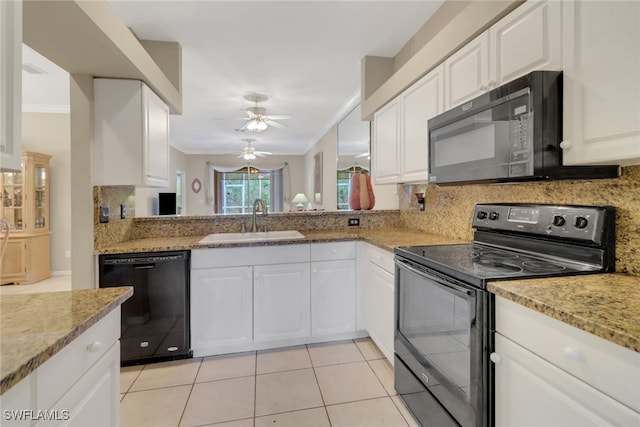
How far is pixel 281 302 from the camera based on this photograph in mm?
2410

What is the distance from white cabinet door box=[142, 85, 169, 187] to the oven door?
1.89 meters

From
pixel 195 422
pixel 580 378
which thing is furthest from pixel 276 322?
pixel 580 378

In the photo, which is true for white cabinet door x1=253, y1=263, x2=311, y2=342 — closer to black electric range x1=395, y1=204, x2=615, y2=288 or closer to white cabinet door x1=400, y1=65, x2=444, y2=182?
black electric range x1=395, y1=204, x2=615, y2=288

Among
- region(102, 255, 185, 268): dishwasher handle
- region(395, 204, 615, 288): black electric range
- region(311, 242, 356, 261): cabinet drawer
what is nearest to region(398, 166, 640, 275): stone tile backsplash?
region(395, 204, 615, 288): black electric range

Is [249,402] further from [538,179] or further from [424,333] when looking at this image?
[538,179]

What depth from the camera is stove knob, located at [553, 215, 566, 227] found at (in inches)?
53.8

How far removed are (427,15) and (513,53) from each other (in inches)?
48.0

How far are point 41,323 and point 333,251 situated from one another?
A: 6.17 ft

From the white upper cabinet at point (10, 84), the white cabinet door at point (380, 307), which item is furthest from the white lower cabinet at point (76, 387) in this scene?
the white cabinet door at point (380, 307)

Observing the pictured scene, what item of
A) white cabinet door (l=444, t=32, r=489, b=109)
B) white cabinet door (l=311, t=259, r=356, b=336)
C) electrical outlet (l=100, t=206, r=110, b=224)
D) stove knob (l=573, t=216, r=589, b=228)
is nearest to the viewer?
stove knob (l=573, t=216, r=589, b=228)

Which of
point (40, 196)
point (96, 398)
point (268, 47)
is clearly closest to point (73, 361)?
point (96, 398)

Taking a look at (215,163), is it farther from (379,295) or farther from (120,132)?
(379,295)

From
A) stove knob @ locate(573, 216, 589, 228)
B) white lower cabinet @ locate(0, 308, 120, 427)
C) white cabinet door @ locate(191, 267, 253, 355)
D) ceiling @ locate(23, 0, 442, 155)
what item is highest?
ceiling @ locate(23, 0, 442, 155)

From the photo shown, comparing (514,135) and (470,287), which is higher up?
(514,135)
